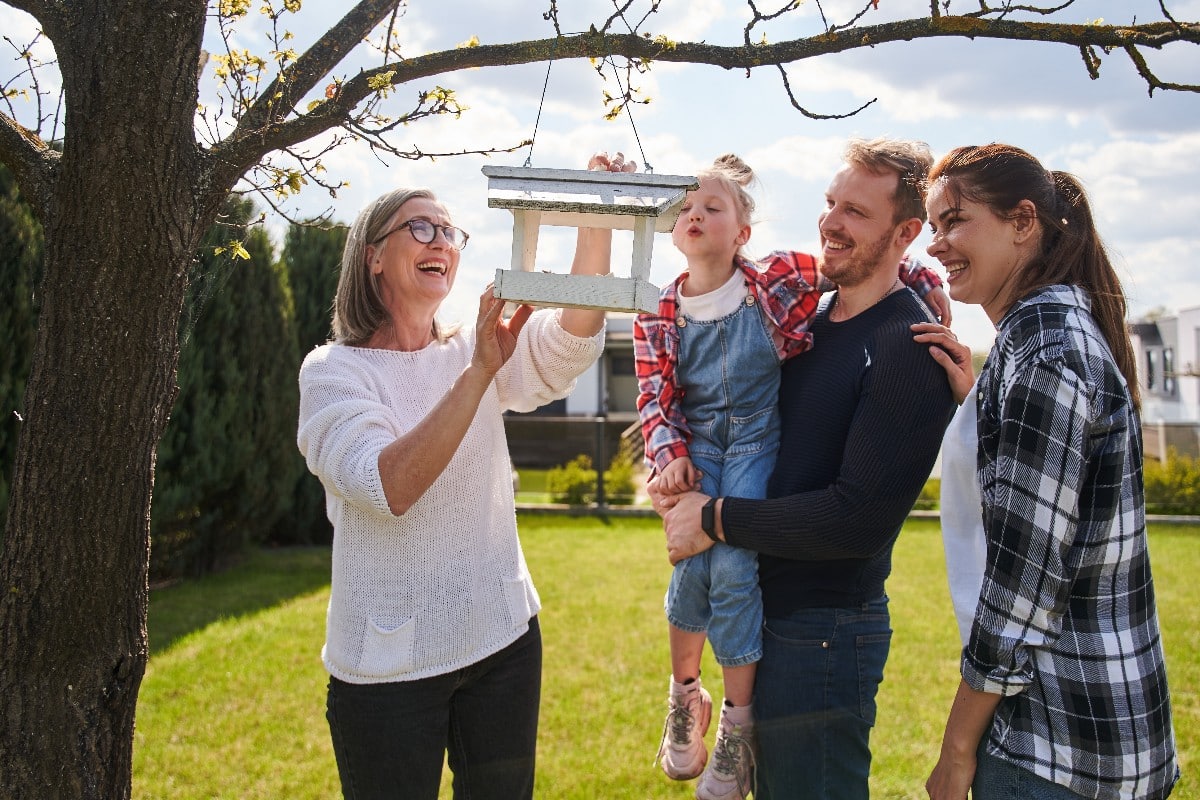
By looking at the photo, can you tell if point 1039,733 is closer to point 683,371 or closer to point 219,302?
point 683,371

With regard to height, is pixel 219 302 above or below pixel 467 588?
above

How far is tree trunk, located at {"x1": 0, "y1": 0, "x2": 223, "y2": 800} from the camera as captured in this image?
6.66 feet

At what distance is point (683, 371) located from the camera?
2740 mm

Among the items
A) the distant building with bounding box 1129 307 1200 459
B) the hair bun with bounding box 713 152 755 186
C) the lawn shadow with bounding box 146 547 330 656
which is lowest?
the lawn shadow with bounding box 146 547 330 656

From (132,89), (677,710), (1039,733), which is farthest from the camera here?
(677,710)

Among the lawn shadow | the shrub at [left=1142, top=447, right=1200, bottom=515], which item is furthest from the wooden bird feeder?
the shrub at [left=1142, top=447, right=1200, bottom=515]

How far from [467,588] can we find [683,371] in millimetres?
886

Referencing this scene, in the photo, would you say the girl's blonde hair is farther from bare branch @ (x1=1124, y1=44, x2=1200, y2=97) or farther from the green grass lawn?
the green grass lawn

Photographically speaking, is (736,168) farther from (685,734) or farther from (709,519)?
(685,734)

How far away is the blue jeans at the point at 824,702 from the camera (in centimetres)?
221

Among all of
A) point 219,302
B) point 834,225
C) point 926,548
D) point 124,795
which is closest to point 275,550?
point 219,302

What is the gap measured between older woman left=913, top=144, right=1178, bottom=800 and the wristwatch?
0.69 m

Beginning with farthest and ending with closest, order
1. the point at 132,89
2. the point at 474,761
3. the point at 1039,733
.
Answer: the point at 474,761
the point at 132,89
the point at 1039,733

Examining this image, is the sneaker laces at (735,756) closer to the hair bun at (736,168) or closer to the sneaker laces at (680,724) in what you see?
the sneaker laces at (680,724)
